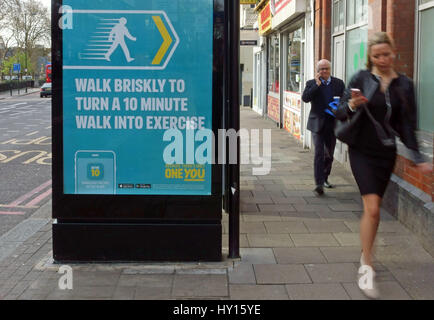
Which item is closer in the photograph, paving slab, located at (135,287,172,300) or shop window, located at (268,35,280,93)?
paving slab, located at (135,287,172,300)

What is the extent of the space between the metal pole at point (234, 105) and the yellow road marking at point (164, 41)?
0.52m

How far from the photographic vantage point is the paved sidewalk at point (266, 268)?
432cm

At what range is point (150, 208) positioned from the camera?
4.97m

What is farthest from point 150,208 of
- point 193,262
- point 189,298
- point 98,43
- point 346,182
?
point 346,182

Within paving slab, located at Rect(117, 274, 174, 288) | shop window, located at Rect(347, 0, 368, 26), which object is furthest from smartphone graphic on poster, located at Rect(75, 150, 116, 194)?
shop window, located at Rect(347, 0, 368, 26)

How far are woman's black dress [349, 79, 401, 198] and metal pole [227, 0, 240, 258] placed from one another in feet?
3.40

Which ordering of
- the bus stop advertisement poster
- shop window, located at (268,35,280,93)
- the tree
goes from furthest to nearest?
the tree → shop window, located at (268,35,280,93) → the bus stop advertisement poster

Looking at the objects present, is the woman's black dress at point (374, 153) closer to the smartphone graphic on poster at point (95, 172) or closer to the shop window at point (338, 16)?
the smartphone graphic on poster at point (95, 172)

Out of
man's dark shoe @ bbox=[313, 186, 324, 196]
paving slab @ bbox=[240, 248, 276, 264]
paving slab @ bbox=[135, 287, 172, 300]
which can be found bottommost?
paving slab @ bbox=[135, 287, 172, 300]

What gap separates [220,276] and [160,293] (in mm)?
594

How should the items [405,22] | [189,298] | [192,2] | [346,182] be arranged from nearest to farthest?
[189,298] → [192,2] → [405,22] → [346,182]

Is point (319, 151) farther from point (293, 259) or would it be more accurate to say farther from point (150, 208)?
point (150, 208)

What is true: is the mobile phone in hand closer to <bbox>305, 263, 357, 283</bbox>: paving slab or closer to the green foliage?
<bbox>305, 263, 357, 283</bbox>: paving slab

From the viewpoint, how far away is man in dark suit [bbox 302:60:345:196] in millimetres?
7871
